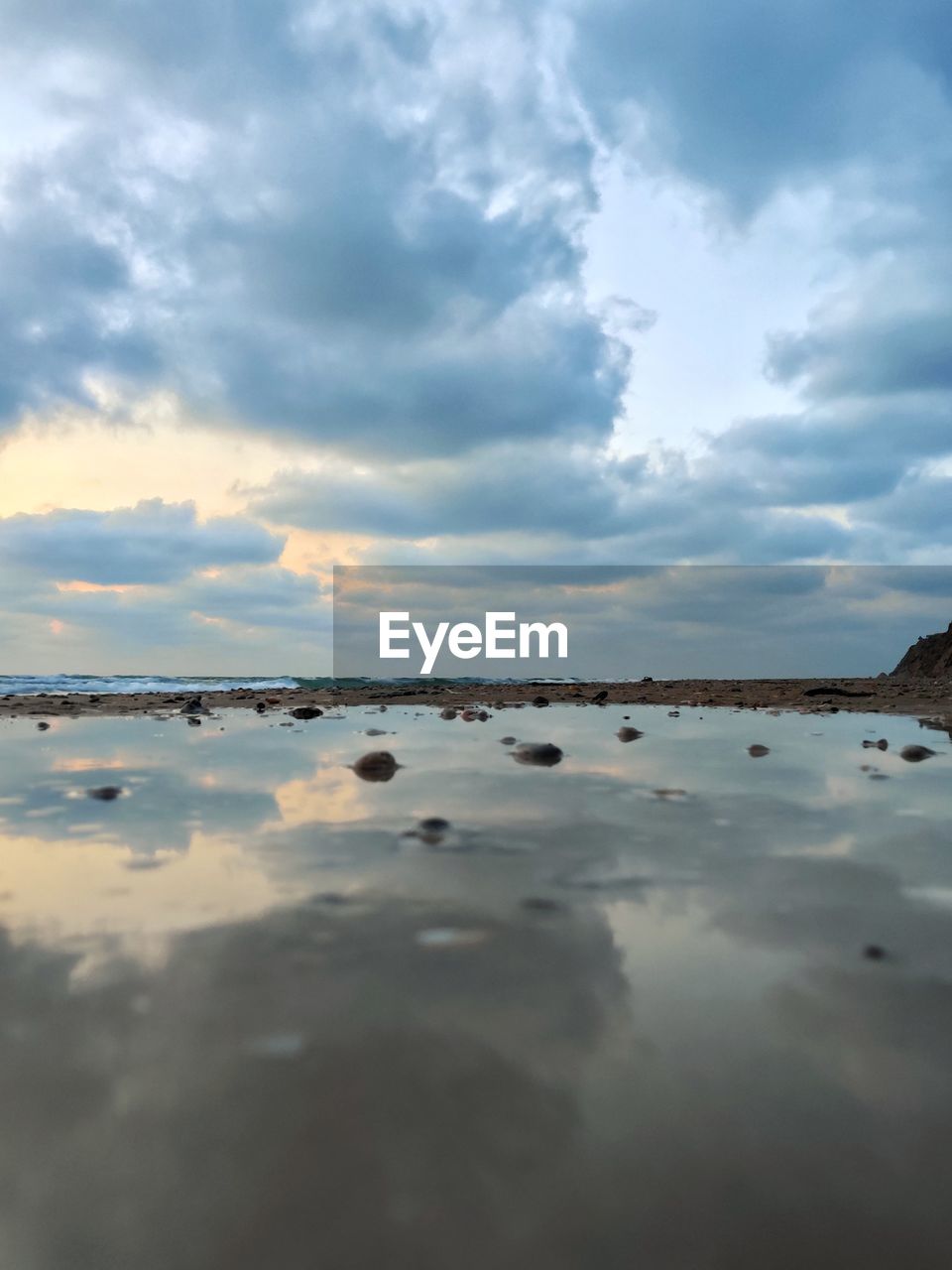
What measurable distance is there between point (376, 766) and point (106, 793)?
1.65 m

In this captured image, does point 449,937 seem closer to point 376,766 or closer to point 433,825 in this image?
point 433,825

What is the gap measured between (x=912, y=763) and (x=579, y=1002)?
4968 millimetres

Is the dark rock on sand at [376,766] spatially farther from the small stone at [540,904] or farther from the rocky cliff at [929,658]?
the rocky cliff at [929,658]

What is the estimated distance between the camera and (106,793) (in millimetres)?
4156

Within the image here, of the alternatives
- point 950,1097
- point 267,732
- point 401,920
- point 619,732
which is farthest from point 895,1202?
point 267,732

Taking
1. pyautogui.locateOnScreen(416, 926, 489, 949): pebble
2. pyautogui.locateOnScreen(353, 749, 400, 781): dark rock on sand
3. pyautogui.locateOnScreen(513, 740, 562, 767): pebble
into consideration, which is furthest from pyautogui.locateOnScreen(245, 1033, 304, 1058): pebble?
pyautogui.locateOnScreen(513, 740, 562, 767): pebble

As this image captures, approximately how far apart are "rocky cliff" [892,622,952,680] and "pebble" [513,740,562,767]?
103 feet

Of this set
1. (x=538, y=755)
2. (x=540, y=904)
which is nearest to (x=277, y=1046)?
(x=540, y=904)

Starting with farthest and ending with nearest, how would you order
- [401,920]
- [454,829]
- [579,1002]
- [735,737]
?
[735,737] < [454,829] < [401,920] < [579,1002]

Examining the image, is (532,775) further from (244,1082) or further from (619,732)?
A: (244,1082)

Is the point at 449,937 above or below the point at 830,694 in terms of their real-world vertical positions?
below

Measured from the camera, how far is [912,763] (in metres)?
5.57

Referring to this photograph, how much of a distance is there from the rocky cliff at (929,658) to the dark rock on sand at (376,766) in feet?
107

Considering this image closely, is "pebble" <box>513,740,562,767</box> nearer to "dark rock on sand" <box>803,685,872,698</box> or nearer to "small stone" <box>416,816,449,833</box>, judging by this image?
"small stone" <box>416,816,449,833</box>
